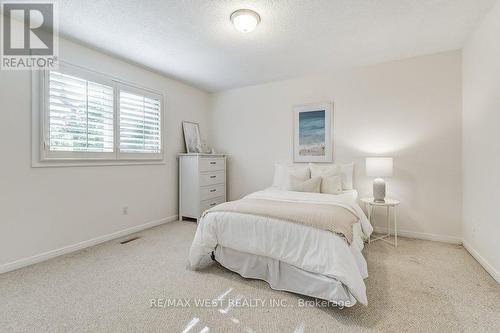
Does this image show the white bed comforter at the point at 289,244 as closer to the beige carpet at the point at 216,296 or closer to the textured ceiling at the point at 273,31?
the beige carpet at the point at 216,296

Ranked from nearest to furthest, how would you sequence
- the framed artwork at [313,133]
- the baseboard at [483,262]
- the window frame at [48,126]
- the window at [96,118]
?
the baseboard at [483,262] < the window frame at [48,126] < the window at [96,118] < the framed artwork at [313,133]

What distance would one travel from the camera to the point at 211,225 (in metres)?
2.27

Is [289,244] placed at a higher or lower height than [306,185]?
lower

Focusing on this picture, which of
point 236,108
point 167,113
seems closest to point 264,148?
point 236,108

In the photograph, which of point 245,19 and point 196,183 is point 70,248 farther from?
point 245,19

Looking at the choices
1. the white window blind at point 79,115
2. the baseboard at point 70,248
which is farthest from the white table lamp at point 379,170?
the white window blind at point 79,115

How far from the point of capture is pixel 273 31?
8.18 feet

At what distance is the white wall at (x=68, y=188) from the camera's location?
2.28 meters

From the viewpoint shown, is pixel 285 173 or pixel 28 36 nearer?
pixel 28 36

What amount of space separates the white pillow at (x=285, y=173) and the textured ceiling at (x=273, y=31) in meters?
1.53

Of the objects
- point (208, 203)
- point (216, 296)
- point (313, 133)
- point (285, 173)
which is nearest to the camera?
point (216, 296)

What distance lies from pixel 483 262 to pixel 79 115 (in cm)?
464

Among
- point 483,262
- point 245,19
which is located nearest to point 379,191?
point 483,262

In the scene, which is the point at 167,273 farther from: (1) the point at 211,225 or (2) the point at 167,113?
(2) the point at 167,113
